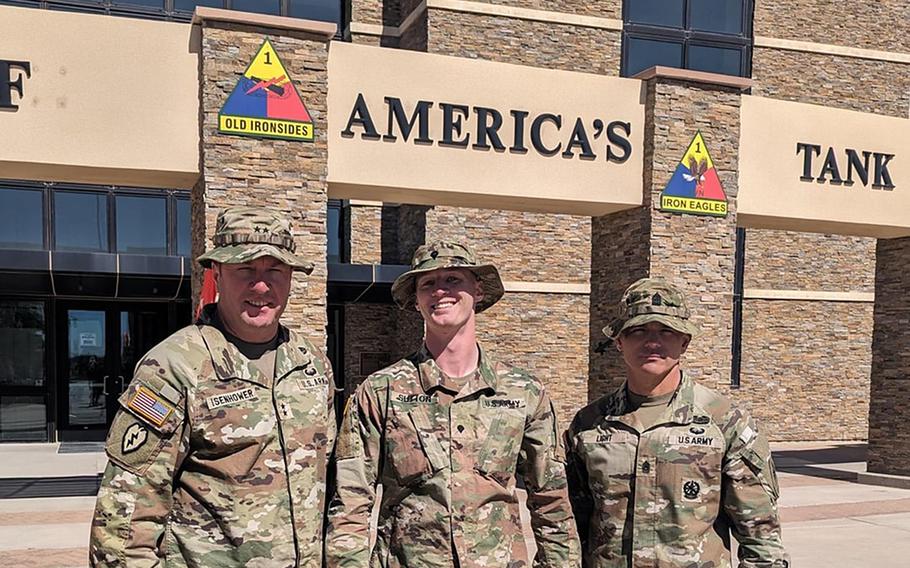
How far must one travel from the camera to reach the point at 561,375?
53.8 feet

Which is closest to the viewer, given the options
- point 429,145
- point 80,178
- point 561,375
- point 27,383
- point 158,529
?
point 158,529

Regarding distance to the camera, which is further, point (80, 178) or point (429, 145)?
point (429, 145)

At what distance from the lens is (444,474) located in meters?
2.86

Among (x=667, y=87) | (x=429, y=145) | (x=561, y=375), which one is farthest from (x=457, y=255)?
(x=561, y=375)

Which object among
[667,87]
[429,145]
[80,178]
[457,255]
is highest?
[667,87]

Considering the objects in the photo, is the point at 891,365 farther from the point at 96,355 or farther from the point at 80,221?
the point at 80,221

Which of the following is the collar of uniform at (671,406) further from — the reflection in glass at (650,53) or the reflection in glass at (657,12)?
the reflection in glass at (657,12)

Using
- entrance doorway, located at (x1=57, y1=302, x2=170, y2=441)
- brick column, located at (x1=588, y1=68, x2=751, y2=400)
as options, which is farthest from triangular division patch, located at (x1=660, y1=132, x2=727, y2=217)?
entrance doorway, located at (x1=57, y1=302, x2=170, y2=441)

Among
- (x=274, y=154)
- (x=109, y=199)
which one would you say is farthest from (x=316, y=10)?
(x=274, y=154)

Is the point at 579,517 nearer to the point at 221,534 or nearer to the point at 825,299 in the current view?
the point at 221,534

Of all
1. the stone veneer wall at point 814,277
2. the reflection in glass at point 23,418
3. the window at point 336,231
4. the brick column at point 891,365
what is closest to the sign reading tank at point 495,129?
the brick column at point 891,365

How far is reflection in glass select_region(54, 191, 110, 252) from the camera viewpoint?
15531 millimetres

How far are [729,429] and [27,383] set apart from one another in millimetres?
16256

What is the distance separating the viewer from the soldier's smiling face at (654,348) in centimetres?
297
